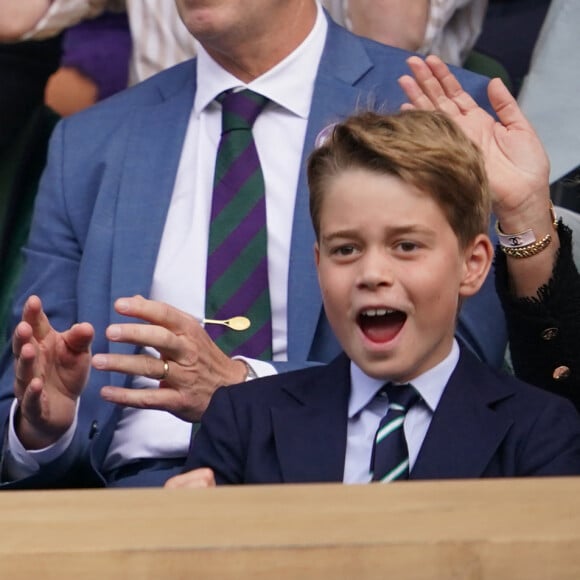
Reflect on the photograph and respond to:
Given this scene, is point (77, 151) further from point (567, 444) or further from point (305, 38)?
point (567, 444)

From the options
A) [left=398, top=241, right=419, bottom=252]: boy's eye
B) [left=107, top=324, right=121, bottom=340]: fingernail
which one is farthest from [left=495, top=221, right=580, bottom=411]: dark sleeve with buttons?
[left=107, top=324, right=121, bottom=340]: fingernail

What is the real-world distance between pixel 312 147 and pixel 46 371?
531 millimetres

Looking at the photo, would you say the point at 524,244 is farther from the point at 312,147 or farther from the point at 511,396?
the point at 312,147

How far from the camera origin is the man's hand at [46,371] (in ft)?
5.89

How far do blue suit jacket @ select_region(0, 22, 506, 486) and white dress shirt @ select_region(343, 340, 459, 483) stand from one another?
0.33 meters

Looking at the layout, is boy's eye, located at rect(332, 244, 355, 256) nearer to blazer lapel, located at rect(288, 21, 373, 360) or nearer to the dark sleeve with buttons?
the dark sleeve with buttons

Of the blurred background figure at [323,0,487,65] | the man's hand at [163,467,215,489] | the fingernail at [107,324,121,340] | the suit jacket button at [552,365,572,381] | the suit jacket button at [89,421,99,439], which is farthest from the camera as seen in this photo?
the blurred background figure at [323,0,487,65]

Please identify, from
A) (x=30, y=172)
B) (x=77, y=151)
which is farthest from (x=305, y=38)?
(x=30, y=172)

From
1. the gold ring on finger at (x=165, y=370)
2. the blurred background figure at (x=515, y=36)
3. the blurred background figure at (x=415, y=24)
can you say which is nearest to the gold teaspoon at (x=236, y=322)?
the gold ring on finger at (x=165, y=370)

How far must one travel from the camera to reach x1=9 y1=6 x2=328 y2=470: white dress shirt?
2.02m

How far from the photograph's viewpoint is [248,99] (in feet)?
7.26

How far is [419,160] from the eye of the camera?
164 cm

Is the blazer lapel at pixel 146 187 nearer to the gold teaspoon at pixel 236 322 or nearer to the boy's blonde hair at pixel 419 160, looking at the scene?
the gold teaspoon at pixel 236 322

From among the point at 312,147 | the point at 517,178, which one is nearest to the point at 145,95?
the point at 312,147
